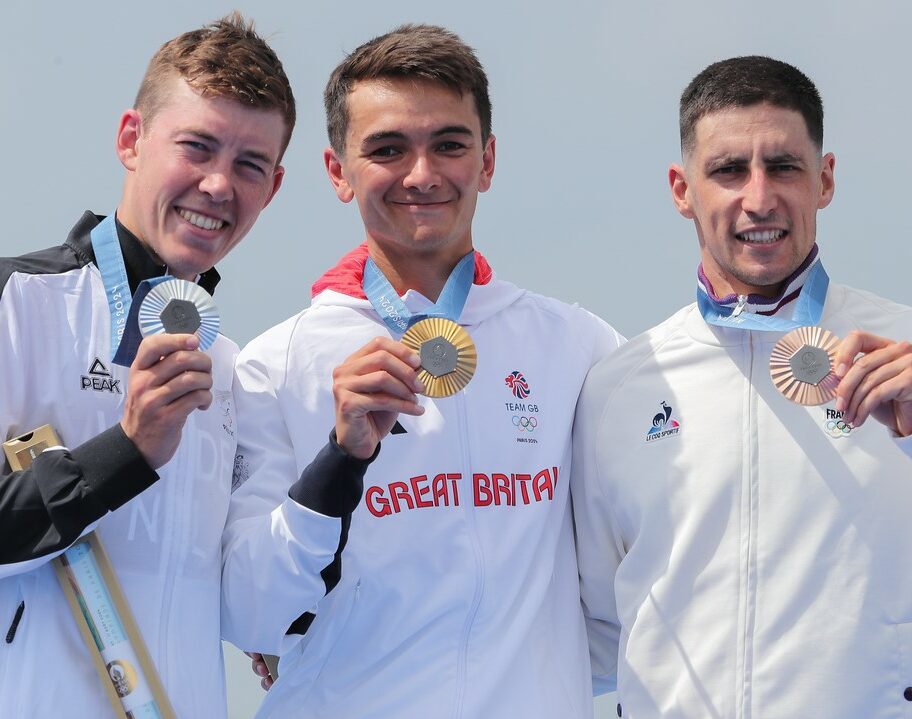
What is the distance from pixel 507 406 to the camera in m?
6.20

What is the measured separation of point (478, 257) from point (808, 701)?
8.67 feet

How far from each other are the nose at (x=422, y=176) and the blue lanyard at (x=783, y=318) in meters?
1.40

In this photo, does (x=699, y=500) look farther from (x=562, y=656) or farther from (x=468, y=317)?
A: (x=468, y=317)

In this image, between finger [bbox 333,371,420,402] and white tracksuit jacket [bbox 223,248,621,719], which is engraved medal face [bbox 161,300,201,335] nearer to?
finger [bbox 333,371,420,402]

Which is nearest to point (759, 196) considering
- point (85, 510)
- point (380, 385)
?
point (380, 385)

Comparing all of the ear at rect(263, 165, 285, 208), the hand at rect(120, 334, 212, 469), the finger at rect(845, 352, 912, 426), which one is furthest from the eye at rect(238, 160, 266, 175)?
the finger at rect(845, 352, 912, 426)

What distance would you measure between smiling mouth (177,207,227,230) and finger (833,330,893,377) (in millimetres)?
2738

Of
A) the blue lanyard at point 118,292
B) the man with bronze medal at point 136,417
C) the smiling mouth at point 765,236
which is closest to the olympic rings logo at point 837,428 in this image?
the smiling mouth at point 765,236

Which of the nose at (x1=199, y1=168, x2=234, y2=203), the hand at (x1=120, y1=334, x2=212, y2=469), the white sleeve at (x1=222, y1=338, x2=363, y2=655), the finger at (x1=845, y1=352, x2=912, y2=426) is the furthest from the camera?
the nose at (x1=199, y1=168, x2=234, y2=203)

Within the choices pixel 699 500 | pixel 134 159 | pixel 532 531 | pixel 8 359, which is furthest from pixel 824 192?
pixel 8 359

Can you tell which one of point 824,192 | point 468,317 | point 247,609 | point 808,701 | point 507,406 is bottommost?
point 808,701

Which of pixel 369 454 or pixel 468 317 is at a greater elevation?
pixel 468 317

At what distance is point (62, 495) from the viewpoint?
4.91 metres

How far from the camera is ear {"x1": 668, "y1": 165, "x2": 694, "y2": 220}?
21.5 feet
